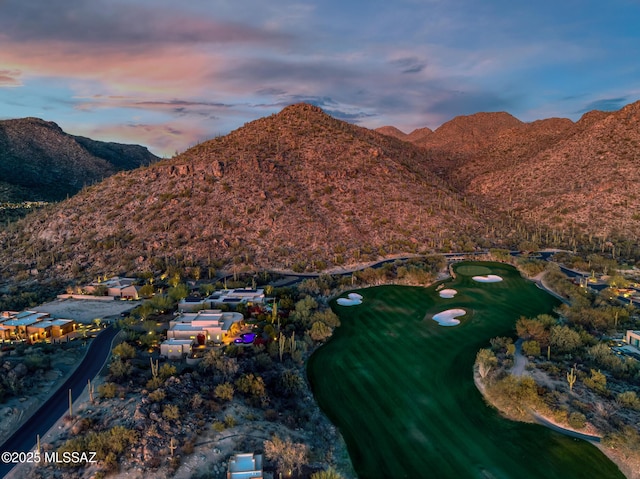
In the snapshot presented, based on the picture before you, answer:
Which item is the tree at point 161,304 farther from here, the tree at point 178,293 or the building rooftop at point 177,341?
the building rooftop at point 177,341

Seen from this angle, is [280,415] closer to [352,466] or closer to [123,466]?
[352,466]

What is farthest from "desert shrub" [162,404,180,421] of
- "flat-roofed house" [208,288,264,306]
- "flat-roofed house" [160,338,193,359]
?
"flat-roofed house" [208,288,264,306]

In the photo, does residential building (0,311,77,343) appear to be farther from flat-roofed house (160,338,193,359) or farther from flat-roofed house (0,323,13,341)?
flat-roofed house (160,338,193,359)

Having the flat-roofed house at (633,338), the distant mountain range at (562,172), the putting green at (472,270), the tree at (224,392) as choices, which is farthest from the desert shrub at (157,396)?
the distant mountain range at (562,172)

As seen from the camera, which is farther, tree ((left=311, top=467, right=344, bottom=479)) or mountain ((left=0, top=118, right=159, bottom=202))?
mountain ((left=0, top=118, right=159, bottom=202))

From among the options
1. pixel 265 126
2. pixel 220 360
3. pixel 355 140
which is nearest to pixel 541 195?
pixel 355 140

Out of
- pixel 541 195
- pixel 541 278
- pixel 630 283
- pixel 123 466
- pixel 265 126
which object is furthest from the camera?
pixel 265 126

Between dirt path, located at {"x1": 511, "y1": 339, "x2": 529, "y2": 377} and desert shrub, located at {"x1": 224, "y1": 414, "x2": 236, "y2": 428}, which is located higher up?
desert shrub, located at {"x1": 224, "y1": 414, "x2": 236, "y2": 428}

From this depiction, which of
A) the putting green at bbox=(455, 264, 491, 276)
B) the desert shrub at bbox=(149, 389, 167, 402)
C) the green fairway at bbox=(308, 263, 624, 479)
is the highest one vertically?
the desert shrub at bbox=(149, 389, 167, 402)
